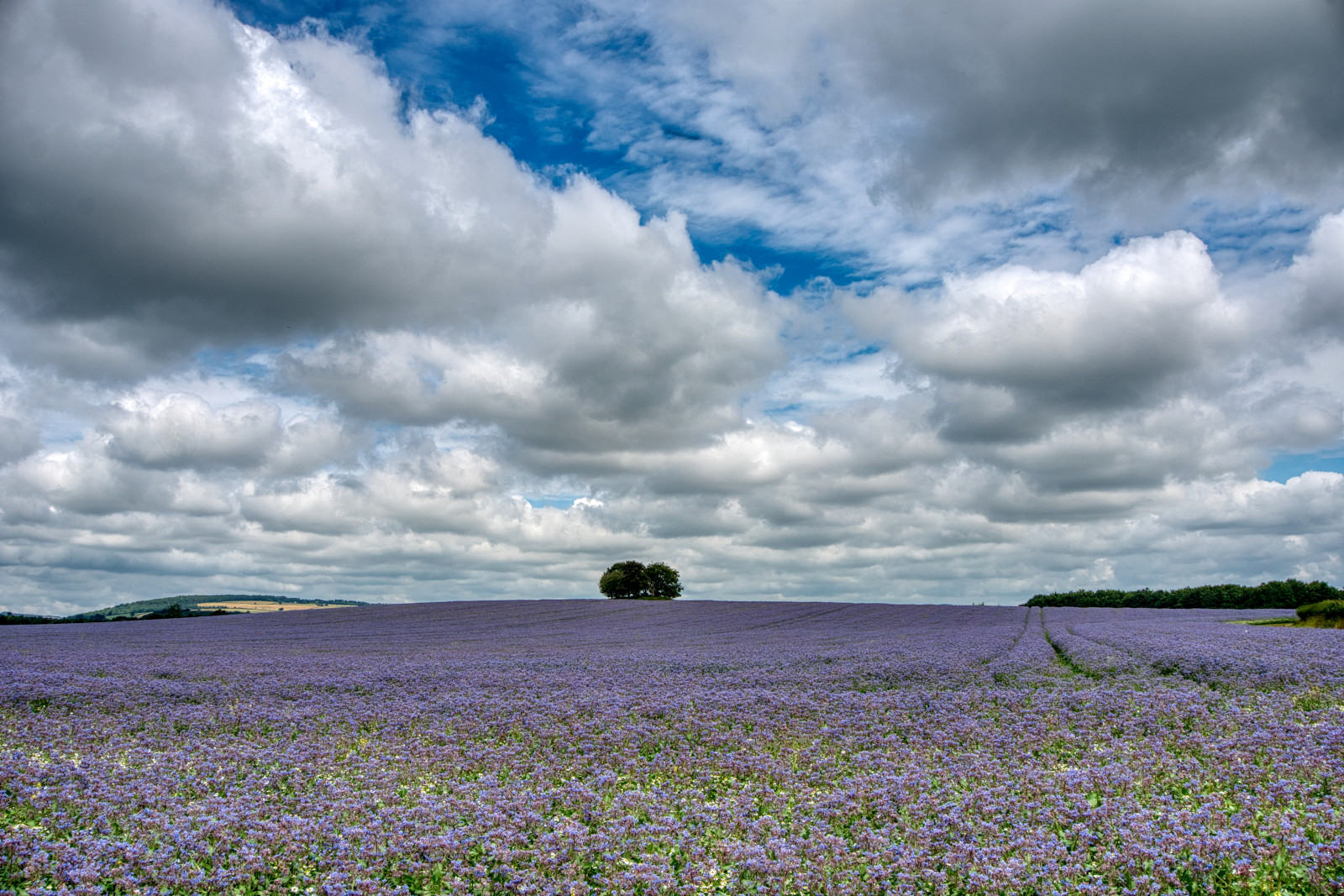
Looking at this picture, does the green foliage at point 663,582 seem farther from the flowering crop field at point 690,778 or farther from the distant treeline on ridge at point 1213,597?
the flowering crop field at point 690,778

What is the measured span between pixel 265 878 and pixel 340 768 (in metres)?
3.15

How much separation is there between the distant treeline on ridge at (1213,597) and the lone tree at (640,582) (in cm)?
3477

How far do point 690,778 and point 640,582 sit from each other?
62.1m

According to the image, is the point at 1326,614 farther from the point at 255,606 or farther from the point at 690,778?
the point at 255,606

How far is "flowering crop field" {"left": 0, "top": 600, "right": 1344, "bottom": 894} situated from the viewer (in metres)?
5.72

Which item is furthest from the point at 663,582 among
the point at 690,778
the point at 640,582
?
the point at 690,778

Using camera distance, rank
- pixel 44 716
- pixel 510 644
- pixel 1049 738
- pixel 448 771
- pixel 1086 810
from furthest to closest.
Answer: pixel 510 644 → pixel 44 716 → pixel 1049 738 → pixel 448 771 → pixel 1086 810

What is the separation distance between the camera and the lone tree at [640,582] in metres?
69.8

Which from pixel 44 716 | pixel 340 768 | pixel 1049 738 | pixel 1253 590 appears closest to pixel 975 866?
pixel 1049 738

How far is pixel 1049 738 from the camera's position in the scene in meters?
9.59

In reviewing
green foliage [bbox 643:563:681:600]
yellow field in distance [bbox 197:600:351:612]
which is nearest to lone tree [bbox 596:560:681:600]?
green foliage [bbox 643:563:681:600]

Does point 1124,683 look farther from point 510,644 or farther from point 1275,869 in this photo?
point 510,644

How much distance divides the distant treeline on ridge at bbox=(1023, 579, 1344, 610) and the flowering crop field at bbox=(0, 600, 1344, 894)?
51276 millimetres

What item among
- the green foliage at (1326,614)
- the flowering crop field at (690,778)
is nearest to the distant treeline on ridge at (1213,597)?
the green foliage at (1326,614)
